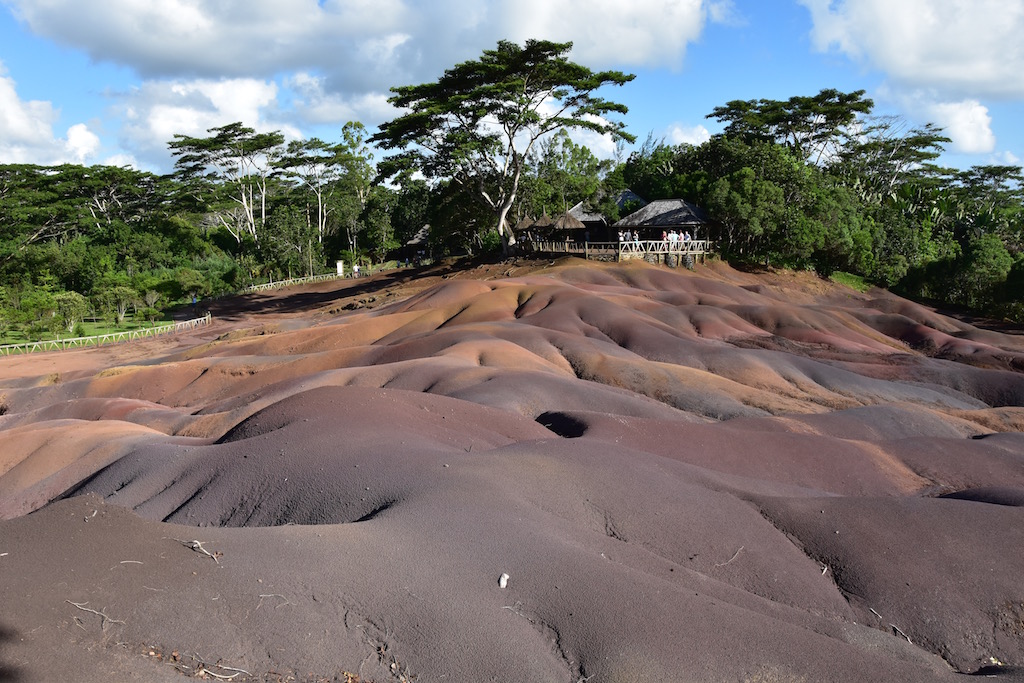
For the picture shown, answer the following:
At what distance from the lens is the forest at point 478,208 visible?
173ft

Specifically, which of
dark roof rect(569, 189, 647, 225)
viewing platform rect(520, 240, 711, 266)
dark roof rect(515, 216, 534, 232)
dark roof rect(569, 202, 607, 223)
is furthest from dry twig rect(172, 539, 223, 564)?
dark roof rect(515, 216, 534, 232)

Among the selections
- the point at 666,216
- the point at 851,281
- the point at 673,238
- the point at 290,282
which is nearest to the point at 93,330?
the point at 290,282

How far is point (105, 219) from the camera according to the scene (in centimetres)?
7562

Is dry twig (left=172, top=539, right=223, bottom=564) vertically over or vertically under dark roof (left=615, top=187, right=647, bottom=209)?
under

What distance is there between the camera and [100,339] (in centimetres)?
4634

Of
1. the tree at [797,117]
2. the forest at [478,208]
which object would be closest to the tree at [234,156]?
the forest at [478,208]

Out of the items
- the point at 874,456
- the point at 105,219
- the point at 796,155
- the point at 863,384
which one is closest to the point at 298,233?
the point at 105,219

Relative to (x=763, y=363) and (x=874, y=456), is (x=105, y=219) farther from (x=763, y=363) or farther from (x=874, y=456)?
(x=874, y=456)

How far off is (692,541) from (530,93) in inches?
1720

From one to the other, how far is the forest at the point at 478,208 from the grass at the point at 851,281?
2.65ft

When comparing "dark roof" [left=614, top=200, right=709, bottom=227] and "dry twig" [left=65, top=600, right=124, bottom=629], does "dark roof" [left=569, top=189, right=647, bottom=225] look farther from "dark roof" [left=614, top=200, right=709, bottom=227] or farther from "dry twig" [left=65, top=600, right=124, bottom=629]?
"dry twig" [left=65, top=600, right=124, bottom=629]

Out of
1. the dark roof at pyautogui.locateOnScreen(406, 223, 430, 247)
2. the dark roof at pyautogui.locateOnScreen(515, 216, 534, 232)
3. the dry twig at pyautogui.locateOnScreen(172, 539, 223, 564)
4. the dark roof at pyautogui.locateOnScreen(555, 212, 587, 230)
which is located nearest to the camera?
the dry twig at pyautogui.locateOnScreen(172, 539, 223, 564)

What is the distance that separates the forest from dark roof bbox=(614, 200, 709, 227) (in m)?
1.75

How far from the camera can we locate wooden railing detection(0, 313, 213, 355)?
1685 inches
